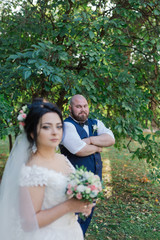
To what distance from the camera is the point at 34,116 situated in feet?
5.71

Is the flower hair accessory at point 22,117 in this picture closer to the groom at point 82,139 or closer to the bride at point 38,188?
the bride at point 38,188

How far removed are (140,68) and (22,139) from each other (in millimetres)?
3814

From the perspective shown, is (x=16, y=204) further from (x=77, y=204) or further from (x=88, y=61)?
(x=88, y=61)

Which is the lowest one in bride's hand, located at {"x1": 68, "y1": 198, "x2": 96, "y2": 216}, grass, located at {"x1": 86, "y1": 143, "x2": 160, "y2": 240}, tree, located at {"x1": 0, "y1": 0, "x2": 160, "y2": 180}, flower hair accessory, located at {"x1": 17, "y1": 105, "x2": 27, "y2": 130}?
grass, located at {"x1": 86, "y1": 143, "x2": 160, "y2": 240}

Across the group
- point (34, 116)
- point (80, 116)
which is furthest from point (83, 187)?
point (80, 116)

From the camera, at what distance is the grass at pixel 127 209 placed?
4281 mm

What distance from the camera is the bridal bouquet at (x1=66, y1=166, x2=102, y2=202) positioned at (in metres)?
1.61

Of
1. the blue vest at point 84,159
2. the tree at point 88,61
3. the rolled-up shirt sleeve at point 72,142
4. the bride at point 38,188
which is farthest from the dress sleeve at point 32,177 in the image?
the tree at point 88,61

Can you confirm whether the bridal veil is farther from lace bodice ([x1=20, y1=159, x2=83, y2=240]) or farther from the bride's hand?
the bride's hand

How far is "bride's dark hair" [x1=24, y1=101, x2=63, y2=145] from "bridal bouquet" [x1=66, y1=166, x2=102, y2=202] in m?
0.39

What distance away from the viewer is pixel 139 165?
9320 mm

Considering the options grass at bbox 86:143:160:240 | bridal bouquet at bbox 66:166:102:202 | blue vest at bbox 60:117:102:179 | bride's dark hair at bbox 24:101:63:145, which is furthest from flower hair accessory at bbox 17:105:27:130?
grass at bbox 86:143:160:240

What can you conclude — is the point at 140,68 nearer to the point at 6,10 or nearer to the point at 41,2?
the point at 41,2

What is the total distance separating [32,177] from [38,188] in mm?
81
